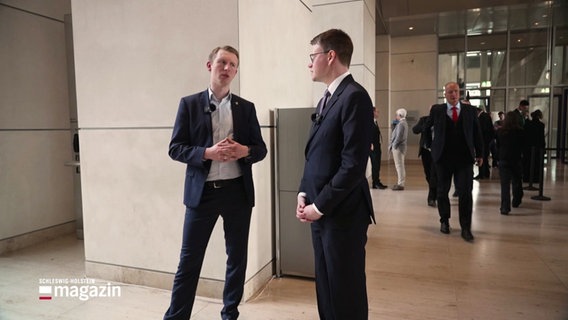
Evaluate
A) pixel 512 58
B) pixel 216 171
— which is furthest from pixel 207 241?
pixel 512 58

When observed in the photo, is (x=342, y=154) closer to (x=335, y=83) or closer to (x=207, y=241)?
(x=335, y=83)

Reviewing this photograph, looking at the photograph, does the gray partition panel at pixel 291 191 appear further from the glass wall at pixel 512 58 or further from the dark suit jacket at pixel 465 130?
the glass wall at pixel 512 58

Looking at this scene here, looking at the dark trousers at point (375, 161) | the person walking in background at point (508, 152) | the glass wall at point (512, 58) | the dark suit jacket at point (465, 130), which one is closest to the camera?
the dark suit jacket at point (465, 130)

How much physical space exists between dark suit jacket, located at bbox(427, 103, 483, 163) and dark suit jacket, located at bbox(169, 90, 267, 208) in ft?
9.47

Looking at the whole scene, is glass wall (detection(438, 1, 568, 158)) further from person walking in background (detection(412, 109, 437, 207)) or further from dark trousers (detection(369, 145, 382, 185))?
person walking in background (detection(412, 109, 437, 207))

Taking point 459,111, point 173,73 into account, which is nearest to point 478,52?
point 459,111

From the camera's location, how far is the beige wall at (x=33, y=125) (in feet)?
15.4

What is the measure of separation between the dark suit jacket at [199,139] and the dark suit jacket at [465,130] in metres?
2.89

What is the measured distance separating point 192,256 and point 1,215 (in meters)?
3.44

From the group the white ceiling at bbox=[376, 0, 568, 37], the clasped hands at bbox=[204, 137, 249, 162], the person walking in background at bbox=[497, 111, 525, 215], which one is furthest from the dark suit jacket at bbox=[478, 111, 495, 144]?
the clasped hands at bbox=[204, 137, 249, 162]

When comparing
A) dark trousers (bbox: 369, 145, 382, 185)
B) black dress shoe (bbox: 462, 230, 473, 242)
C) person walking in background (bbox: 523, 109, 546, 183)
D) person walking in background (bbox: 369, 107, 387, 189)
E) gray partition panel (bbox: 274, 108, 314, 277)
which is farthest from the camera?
dark trousers (bbox: 369, 145, 382, 185)

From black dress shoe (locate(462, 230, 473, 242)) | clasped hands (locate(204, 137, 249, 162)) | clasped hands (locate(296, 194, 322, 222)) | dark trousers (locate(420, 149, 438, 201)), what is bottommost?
black dress shoe (locate(462, 230, 473, 242))

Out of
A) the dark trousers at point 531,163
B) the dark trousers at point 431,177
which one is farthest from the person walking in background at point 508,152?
the dark trousers at point 531,163

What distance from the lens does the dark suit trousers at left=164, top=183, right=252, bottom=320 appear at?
2.58 m
